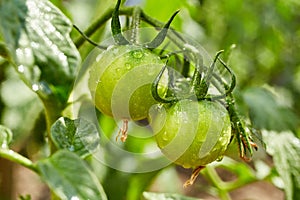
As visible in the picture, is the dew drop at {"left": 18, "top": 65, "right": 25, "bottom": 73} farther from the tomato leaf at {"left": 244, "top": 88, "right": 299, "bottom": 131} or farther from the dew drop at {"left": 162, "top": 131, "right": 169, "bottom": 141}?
the tomato leaf at {"left": 244, "top": 88, "right": 299, "bottom": 131}

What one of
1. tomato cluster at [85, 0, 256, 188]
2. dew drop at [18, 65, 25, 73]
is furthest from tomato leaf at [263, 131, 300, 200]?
dew drop at [18, 65, 25, 73]

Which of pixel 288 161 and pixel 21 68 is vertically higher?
pixel 21 68

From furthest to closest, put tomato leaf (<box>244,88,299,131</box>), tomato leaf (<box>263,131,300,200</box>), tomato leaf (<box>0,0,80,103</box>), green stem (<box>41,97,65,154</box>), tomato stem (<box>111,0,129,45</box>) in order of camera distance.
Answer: tomato leaf (<box>244,88,299,131</box>)
tomato leaf (<box>263,131,300,200</box>)
green stem (<box>41,97,65,154</box>)
tomato stem (<box>111,0,129,45</box>)
tomato leaf (<box>0,0,80,103</box>)

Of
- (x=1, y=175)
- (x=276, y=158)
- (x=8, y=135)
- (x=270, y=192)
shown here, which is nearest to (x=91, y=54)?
(x=8, y=135)

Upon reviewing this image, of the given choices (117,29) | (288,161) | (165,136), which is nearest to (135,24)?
(117,29)

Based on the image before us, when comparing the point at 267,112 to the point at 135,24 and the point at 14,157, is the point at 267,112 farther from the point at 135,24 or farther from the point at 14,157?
the point at 14,157

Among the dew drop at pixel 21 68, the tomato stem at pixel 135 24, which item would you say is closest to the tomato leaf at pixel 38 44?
the dew drop at pixel 21 68

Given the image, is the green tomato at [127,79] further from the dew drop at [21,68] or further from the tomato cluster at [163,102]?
the dew drop at [21,68]
